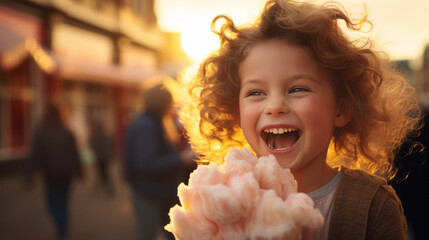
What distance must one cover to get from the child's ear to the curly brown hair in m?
0.02

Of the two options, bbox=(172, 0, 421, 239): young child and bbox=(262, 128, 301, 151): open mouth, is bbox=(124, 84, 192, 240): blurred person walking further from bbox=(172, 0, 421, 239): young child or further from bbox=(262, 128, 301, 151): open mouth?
bbox=(262, 128, 301, 151): open mouth

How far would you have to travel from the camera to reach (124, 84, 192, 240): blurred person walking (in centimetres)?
445

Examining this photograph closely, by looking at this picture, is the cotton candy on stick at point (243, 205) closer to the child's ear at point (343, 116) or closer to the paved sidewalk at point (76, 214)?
the child's ear at point (343, 116)

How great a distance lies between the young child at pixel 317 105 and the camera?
1.41 m

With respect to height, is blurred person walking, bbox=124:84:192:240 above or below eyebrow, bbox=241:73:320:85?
above

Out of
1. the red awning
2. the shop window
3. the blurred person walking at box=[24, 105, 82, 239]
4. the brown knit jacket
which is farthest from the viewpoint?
the shop window

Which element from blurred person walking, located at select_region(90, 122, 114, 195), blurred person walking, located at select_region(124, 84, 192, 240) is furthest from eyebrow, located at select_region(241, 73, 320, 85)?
blurred person walking, located at select_region(90, 122, 114, 195)

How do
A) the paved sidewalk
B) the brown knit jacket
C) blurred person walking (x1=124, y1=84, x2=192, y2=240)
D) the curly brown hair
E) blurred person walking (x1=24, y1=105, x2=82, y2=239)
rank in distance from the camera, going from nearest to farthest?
the brown knit jacket → the curly brown hair → blurred person walking (x1=124, y1=84, x2=192, y2=240) → blurred person walking (x1=24, y1=105, x2=82, y2=239) → the paved sidewalk

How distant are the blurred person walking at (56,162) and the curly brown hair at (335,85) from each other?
467 cm

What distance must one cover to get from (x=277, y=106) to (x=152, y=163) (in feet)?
10.4

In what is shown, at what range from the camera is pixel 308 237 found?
4.07ft

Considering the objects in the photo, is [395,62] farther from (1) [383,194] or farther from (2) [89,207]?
(2) [89,207]

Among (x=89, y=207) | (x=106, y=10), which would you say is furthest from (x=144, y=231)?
(x=106, y=10)

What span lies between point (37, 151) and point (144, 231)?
2448 millimetres
